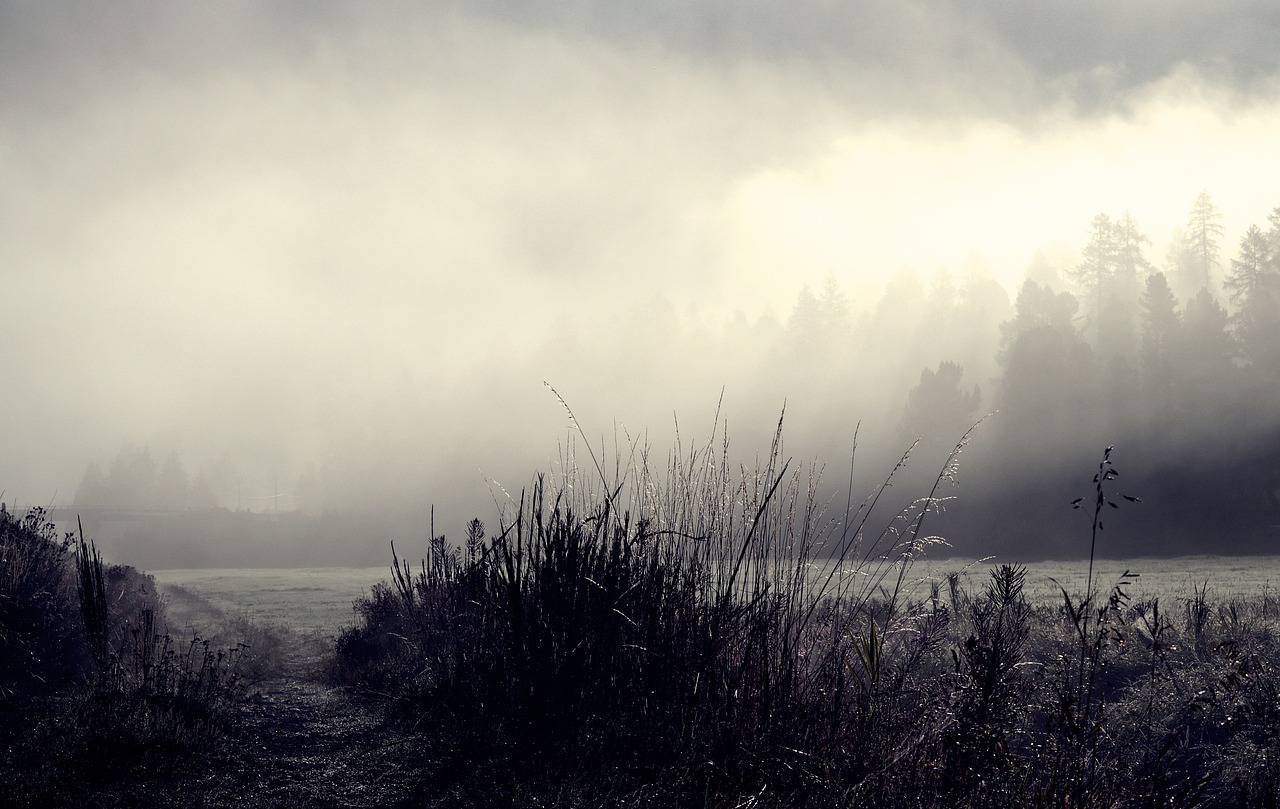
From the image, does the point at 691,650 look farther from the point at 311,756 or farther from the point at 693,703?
the point at 311,756

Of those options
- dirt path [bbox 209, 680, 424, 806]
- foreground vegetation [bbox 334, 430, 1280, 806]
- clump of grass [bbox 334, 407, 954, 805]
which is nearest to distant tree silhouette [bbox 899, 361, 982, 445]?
foreground vegetation [bbox 334, 430, 1280, 806]

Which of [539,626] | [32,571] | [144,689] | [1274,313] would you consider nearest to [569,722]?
[539,626]

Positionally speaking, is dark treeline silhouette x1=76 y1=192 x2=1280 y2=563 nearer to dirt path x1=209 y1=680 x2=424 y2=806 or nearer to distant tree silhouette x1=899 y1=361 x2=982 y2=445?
distant tree silhouette x1=899 y1=361 x2=982 y2=445

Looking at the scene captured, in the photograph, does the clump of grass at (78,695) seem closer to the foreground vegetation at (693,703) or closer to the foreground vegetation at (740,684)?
the foreground vegetation at (693,703)

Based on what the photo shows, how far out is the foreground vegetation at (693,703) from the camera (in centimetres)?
348

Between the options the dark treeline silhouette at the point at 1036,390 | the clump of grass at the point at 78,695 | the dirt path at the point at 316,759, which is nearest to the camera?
the dirt path at the point at 316,759

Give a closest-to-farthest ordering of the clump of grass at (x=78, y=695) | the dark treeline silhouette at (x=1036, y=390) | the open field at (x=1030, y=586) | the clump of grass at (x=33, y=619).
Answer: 1. the clump of grass at (x=78, y=695)
2. the clump of grass at (x=33, y=619)
3. the open field at (x=1030, y=586)
4. the dark treeline silhouette at (x=1036, y=390)

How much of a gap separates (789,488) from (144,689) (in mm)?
5343

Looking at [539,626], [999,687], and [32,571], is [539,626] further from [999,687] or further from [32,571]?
[32,571]

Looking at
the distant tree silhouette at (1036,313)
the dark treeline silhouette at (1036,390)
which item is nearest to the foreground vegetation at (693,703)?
the dark treeline silhouette at (1036,390)

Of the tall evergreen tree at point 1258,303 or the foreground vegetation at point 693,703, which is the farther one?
the tall evergreen tree at point 1258,303

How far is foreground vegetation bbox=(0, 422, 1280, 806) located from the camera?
3.48 metres

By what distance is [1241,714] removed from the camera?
18.8 ft

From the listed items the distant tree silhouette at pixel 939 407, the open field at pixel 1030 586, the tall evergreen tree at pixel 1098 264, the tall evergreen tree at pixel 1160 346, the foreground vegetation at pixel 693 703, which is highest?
the tall evergreen tree at pixel 1098 264
